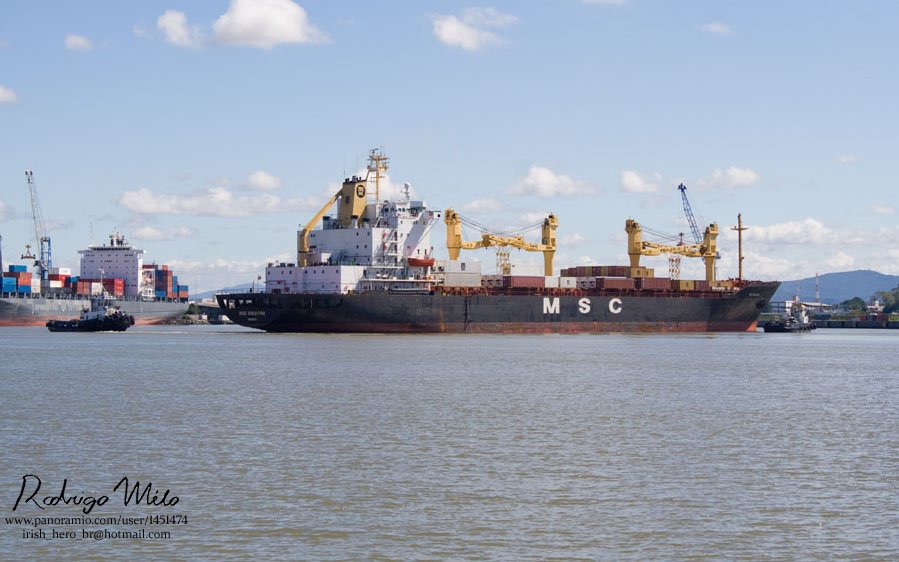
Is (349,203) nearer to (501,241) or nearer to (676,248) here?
(501,241)

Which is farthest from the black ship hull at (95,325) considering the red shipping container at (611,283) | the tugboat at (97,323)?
the red shipping container at (611,283)

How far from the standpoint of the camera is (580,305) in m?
78.4

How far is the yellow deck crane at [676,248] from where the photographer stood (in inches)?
3575

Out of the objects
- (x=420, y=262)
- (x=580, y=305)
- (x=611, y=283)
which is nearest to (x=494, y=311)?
(x=420, y=262)

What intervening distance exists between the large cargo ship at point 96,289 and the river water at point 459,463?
76.4 metres

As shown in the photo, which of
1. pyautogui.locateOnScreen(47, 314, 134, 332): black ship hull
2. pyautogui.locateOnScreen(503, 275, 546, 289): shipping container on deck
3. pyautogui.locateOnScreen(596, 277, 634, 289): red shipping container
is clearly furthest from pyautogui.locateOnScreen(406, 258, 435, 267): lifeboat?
pyautogui.locateOnScreen(47, 314, 134, 332): black ship hull

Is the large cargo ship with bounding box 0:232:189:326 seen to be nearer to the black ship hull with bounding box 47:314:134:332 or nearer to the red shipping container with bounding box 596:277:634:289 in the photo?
the black ship hull with bounding box 47:314:134:332

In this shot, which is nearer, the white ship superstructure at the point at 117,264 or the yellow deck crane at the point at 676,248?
the yellow deck crane at the point at 676,248

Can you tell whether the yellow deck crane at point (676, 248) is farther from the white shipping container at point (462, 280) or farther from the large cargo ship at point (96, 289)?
the large cargo ship at point (96, 289)

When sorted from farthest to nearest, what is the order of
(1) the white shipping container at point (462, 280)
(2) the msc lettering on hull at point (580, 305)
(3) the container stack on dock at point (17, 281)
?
(3) the container stack on dock at point (17, 281), (2) the msc lettering on hull at point (580, 305), (1) the white shipping container at point (462, 280)

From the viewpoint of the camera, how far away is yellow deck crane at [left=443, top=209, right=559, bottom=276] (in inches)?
3088

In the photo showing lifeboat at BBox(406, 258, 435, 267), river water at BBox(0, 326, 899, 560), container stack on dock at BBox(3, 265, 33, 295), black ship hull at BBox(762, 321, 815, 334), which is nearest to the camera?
river water at BBox(0, 326, 899, 560)

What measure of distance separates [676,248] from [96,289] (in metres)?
68.5

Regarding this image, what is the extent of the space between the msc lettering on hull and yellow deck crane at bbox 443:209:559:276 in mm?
6422
